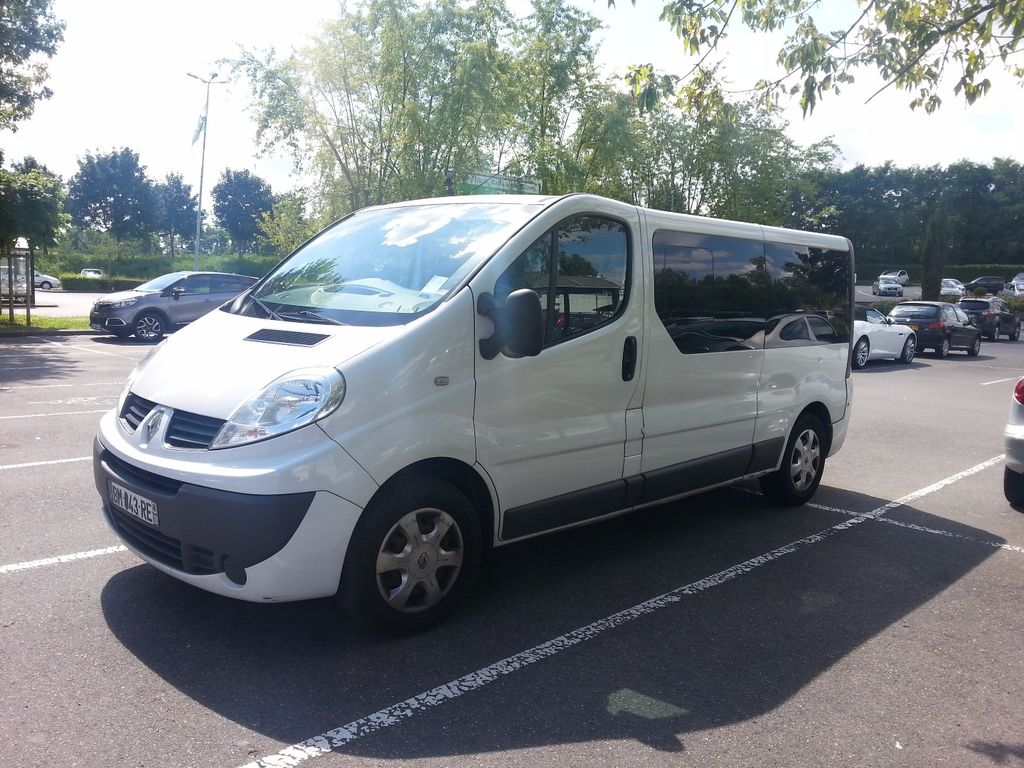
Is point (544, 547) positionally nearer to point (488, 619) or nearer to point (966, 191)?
point (488, 619)

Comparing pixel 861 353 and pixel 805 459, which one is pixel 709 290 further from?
pixel 861 353

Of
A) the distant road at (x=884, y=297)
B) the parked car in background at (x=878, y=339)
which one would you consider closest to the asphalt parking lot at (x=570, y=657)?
the parked car in background at (x=878, y=339)

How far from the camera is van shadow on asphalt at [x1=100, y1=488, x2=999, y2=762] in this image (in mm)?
3205

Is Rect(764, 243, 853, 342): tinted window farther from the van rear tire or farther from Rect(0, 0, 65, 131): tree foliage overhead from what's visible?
Rect(0, 0, 65, 131): tree foliage overhead

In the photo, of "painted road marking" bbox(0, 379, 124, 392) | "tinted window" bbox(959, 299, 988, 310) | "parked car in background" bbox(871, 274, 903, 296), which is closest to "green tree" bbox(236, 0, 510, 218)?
"painted road marking" bbox(0, 379, 124, 392)

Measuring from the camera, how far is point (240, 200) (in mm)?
89438

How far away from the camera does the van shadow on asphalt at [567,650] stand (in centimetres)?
321

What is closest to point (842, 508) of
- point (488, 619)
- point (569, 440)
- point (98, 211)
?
point (569, 440)

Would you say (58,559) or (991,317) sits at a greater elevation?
(991,317)

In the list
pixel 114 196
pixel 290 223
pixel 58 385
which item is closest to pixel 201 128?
pixel 290 223

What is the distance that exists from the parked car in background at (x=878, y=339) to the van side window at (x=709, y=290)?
1456 cm

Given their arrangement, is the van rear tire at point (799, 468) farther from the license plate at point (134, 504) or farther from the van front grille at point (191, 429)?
the license plate at point (134, 504)

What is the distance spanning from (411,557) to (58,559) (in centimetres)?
213

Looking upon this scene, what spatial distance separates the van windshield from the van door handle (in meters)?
0.92
